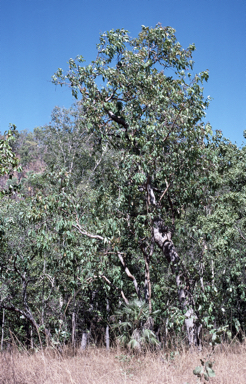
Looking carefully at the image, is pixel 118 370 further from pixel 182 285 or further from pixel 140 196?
pixel 140 196

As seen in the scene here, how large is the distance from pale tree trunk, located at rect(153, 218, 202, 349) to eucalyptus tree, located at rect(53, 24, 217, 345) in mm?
17

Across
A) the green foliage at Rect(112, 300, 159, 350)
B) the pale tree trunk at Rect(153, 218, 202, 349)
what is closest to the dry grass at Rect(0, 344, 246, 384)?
the green foliage at Rect(112, 300, 159, 350)

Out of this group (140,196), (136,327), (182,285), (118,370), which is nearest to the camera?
(118,370)

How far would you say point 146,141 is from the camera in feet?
19.2

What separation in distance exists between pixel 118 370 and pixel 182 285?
1.64m

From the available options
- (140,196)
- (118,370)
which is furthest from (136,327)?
(140,196)

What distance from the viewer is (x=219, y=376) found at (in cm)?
340

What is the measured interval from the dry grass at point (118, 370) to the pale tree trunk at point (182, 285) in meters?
0.77

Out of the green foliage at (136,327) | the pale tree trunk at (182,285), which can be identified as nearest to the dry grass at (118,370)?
the green foliage at (136,327)

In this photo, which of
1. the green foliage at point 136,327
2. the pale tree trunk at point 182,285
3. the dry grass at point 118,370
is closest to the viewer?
the dry grass at point 118,370

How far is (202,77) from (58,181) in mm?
3206

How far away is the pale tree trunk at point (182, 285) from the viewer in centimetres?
530

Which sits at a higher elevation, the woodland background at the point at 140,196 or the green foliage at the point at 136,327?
the woodland background at the point at 140,196

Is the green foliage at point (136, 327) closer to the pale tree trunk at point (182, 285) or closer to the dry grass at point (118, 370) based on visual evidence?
the dry grass at point (118, 370)
